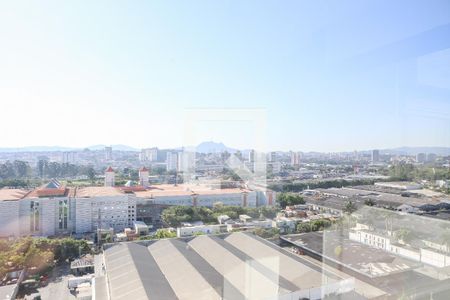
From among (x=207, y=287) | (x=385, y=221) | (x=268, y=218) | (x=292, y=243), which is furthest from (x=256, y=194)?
(x=207, y=287)

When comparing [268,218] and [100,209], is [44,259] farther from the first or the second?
[268,218]

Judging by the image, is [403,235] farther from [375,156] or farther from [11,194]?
[11,194]

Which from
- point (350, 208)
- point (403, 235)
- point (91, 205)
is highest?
point (350, 208)

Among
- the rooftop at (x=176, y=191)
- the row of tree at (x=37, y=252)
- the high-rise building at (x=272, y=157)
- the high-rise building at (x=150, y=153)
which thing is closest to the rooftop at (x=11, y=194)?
the row of tree at (x=37, y=252)

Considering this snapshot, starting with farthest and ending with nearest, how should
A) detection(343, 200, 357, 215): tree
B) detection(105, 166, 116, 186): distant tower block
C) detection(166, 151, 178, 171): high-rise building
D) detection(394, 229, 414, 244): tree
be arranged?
detection(105, 166, 116, 186): distant tower block → detection(166, 151, 178, 171): high-rise building → detection(343, 200, 357, 215): tree → detection(394, 229, 414, 244): tree

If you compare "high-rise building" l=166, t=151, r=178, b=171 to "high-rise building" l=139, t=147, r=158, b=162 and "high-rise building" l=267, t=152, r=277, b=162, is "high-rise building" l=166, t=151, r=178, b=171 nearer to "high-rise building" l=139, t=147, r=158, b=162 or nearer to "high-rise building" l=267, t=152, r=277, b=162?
"high-rise building" l=139, t=147, r=158, b=162

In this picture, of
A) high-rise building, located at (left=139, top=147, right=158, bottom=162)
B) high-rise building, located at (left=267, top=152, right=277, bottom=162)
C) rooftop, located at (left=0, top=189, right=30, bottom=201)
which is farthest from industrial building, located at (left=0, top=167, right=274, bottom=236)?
high-rise building, located at (left=267, top=152, right=277, bottom=162)

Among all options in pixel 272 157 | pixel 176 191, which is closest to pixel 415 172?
pixel 272 157
